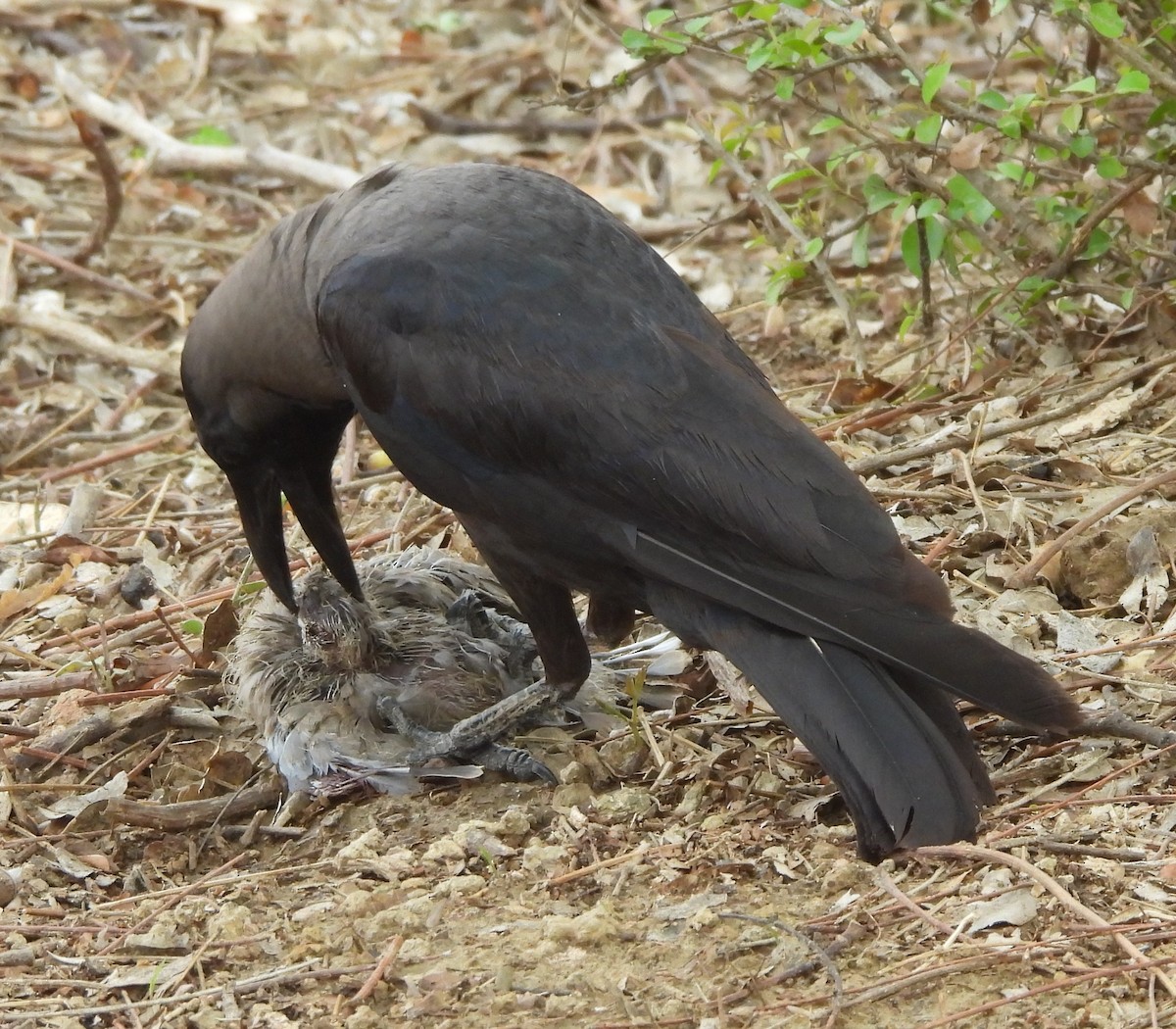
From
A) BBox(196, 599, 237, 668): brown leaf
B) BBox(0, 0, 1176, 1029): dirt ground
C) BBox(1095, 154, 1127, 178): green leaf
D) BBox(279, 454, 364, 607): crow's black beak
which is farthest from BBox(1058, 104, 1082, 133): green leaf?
BBox(196, 599, 237, 668): brown leaf

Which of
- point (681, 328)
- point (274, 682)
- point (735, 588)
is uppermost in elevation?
point (681, 328)

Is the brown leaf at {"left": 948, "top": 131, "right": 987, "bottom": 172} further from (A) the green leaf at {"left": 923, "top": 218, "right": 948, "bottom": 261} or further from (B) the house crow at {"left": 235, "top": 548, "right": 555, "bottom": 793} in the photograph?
(B) the house crow at {"left": 235, "top": 548, "right": 555, "bottom": 793}

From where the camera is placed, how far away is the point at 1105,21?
3879mm

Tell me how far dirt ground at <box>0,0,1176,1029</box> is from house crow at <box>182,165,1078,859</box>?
238 millimetres

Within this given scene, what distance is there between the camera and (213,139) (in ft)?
24.9

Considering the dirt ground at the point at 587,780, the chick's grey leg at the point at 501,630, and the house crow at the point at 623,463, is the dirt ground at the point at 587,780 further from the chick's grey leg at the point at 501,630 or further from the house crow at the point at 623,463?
the chick's grey leg at the point at 501,630

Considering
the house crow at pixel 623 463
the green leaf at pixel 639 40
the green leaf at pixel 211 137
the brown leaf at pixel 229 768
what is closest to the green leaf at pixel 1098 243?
the green leaf at pixel 639 40

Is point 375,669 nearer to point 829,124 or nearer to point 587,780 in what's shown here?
point 587,780

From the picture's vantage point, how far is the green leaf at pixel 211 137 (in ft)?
24.8

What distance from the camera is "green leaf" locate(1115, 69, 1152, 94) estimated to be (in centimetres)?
391

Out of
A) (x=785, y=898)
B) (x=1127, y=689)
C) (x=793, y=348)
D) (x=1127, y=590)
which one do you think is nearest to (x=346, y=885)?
(x=785, y=898)

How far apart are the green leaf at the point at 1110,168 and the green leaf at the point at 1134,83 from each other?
10.0 inches

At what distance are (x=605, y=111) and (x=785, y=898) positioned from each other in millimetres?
5084

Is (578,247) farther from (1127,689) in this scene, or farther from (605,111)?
(605,111)
